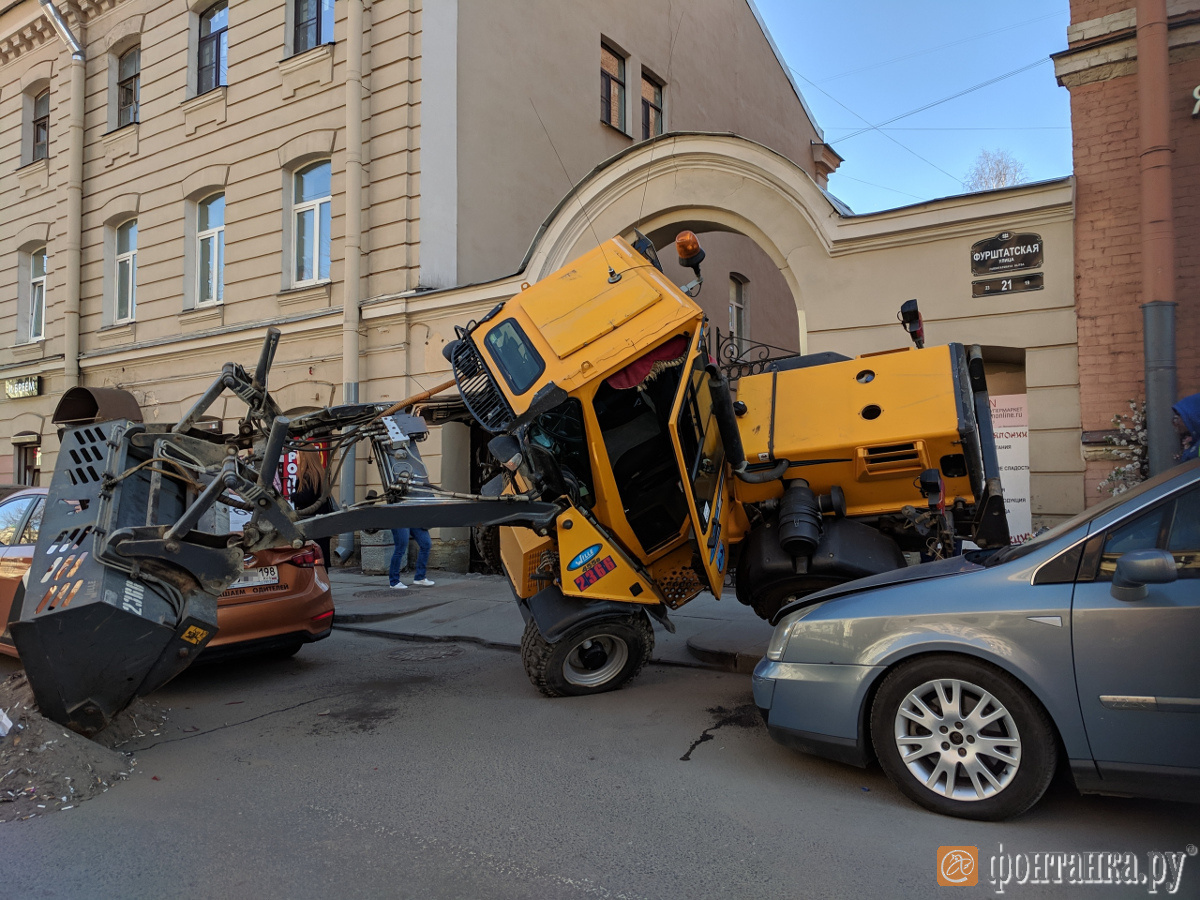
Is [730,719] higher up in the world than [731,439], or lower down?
lower down

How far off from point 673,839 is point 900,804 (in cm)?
104

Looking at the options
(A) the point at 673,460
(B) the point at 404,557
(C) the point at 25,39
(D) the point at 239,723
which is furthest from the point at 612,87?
(D) the point at 239,723

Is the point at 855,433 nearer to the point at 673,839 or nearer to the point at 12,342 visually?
the point at 673,839

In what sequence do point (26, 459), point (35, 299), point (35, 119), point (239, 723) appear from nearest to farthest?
point (239, 723), point (26, 459), point (35, 119), point (35, 299)

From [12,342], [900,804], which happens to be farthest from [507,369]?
[12,342]

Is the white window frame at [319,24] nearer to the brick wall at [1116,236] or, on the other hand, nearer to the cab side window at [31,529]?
the cab side window at [31,529]

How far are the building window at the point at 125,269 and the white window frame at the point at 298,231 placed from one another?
4700 mm

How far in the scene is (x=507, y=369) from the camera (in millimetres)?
4828

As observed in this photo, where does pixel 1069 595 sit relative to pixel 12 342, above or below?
below

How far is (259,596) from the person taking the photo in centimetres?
564

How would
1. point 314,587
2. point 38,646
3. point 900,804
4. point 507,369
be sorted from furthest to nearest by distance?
point 314,587, point 507,369, point 38,646, point 900,804

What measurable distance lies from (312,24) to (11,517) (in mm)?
10080

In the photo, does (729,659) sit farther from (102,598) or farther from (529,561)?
(102,598)

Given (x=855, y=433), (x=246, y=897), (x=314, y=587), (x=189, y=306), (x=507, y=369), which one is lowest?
(x=246, y=897)
